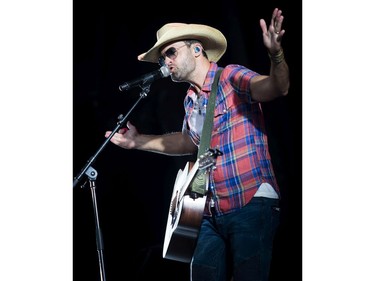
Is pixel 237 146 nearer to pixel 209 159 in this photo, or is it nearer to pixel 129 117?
pixel 209 159

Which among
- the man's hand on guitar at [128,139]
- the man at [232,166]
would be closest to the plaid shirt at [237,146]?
the man at [232,166]

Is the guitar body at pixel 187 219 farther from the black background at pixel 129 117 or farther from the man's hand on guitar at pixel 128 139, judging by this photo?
the man's hand on guitar at pixel 128 139

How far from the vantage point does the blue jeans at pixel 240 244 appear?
2301 millimetres

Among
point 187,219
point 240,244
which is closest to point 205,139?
point 187,219

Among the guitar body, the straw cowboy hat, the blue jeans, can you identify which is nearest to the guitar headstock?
the guitar body

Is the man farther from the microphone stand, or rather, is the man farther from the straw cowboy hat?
the microphone stand

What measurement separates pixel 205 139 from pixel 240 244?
1.42 ft

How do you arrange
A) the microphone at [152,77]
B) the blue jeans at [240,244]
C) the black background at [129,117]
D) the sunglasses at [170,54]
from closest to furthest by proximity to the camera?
the blue jeans at [240,244], the microphone at [152,77], the sunglasses at [170,54], the black background at [129,117]

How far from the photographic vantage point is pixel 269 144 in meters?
2.45
